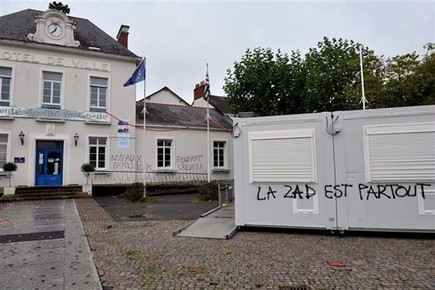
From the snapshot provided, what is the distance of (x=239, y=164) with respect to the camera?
7.50 m

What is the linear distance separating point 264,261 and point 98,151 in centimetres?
1562

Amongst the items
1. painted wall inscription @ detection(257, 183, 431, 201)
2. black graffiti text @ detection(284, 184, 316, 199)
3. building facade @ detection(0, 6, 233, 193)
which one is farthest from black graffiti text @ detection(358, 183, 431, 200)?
building facade @ detection(0, 6, 233, 193)

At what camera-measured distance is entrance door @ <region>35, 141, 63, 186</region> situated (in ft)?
55.9

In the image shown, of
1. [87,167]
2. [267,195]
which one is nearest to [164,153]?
[87,167]

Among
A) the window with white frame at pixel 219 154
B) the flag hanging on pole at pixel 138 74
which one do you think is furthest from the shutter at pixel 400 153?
the window with white frame at pixel 219 154

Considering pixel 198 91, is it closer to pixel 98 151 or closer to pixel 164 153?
pixel 164 153

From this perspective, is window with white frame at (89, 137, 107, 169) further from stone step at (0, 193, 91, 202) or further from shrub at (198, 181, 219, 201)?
shrub at (198, 181, 219, 201)

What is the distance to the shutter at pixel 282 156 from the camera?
7.00 m

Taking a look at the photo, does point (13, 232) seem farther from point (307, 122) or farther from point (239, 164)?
point (307, 122)

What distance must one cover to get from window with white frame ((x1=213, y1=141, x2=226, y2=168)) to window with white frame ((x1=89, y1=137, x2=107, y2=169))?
772 centimetres

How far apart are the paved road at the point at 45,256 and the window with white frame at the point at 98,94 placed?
10.5 m

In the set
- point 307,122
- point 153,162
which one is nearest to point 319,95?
point 153,162

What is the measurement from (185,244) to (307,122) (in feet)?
12.3

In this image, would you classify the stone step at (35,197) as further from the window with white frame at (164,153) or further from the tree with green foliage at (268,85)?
the tree with green foliage at (268,85)
